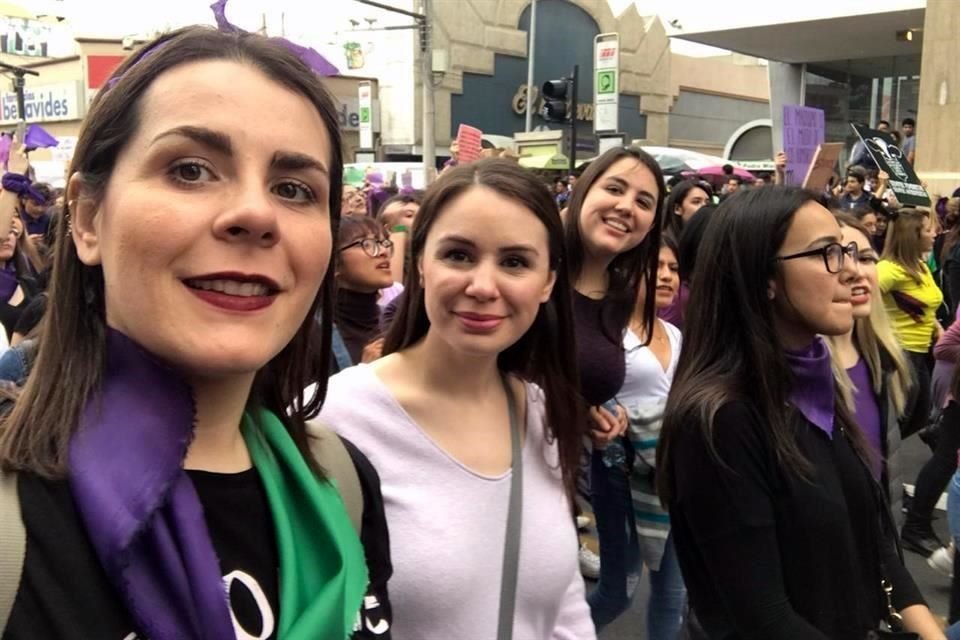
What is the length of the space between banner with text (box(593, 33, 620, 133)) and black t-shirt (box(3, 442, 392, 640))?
1138 centimetres

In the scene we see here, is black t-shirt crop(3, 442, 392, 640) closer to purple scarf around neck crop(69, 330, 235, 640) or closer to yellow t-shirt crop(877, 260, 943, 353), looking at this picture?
purple scarf around neck crop(69, 330, 235, 640)

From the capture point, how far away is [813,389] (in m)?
2.11

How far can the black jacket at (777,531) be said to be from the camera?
191cm

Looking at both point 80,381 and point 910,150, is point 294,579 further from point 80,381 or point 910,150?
point 910,150

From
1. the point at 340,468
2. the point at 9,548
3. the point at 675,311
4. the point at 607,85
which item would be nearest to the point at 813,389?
the point at 340,468

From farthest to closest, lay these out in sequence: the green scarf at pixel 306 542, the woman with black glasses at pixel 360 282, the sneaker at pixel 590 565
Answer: the sneaker at pixel 590 565 < the woman with black glasses at pixel 360 282 < the green scarf at pixel 306 542

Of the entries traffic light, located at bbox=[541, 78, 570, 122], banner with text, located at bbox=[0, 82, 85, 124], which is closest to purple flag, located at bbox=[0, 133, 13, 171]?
traffic light, located at bbox=[541, 78, 570, 122]

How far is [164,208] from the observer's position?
3.34ft

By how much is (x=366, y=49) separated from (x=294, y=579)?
35.0 meters

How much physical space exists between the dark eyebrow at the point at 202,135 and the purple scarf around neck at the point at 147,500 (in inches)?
10.3

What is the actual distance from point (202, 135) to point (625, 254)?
2529 mm

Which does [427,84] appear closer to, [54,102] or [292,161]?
[292,161]

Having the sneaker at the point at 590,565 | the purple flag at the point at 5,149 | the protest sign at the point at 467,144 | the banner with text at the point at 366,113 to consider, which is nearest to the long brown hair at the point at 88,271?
the sneaker at the point at 590,565

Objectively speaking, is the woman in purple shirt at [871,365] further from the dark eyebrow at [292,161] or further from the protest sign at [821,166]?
the protest sign at [821,166]
